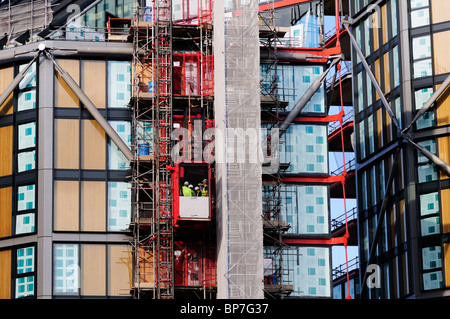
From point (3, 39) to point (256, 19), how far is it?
1918 centimetres

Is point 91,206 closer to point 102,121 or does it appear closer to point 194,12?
point 102,121

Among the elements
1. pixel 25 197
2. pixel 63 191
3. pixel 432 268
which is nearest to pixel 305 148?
pixel 432 268

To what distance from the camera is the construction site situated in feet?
254

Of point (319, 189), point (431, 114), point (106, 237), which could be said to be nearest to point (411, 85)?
point (431, 114)

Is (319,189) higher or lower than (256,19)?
lower

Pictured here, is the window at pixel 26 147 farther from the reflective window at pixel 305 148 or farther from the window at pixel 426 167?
the window at pixel 426 167

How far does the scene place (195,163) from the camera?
253ft

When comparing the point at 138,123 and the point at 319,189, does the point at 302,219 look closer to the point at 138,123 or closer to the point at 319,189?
the point at 319,189

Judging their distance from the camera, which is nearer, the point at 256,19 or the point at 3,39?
the point at 256,19

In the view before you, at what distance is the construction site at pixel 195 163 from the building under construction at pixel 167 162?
0.10 metres

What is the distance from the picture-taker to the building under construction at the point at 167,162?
254 ft

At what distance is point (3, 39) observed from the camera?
86.8 meters

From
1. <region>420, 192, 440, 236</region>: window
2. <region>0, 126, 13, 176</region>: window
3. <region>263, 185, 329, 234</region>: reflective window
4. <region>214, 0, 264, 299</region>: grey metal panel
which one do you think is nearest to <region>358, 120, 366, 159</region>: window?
<region>263, 185, 329, 234</region>: reflective window

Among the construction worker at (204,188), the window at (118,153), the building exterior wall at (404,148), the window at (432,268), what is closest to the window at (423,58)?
the building exterior wall at (404,148)
